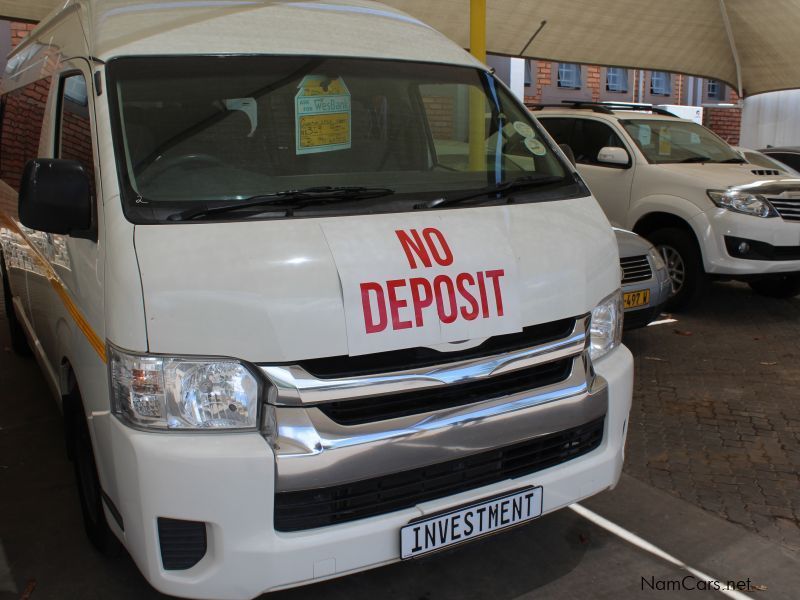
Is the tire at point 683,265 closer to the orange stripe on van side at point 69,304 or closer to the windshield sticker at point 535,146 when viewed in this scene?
the windshield sticker at point 535,146

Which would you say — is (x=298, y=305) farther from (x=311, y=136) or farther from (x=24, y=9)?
(x=24, y=9)

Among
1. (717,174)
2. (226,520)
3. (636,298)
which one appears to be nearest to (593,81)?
(717,174)

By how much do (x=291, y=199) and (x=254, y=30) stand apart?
101cm

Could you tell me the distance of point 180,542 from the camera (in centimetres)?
235

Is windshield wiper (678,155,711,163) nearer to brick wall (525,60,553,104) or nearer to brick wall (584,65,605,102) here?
brick wall (525,60,553,104)

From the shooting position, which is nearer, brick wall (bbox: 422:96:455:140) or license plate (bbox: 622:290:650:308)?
brick wall (bbox: 422:96:455:140)

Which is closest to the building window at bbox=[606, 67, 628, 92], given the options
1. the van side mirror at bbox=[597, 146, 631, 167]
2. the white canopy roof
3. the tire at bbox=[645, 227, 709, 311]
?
the white canopy roof

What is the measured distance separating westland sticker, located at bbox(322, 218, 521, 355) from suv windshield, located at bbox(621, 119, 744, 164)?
5.70m

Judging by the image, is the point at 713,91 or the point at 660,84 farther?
the point at 713,91

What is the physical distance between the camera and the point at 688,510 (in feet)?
12.0

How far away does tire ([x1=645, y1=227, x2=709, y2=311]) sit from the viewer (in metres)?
7.20

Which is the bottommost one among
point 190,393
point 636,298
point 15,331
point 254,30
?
point 15,331

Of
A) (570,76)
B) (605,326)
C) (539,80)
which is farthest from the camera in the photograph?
(570,76)

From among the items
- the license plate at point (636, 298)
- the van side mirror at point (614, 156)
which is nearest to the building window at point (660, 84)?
the van side mirror at point (614, 156)
